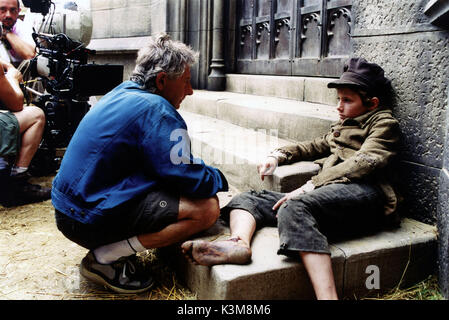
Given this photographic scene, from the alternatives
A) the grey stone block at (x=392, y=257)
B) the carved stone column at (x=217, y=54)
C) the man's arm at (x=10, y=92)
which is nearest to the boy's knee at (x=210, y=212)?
the grey stone block at (x=392, y=257)

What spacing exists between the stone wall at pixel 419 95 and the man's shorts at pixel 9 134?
2.66 metres

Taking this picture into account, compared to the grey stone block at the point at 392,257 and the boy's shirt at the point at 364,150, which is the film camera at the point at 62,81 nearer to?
the boy's shirt at the point at 364,150

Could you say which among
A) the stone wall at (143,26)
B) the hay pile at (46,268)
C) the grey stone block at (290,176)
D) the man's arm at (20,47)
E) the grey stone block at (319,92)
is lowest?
the hay pile at (46,268)

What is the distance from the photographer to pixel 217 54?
5648 millimetres

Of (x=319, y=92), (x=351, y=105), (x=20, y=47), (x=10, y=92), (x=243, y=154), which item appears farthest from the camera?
(x=20, y=47)

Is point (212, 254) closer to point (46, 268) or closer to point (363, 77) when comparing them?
point (46, 268)

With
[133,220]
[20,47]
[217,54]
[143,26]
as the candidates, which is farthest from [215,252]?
[143,26]

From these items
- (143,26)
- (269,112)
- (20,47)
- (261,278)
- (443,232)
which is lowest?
(261,278)

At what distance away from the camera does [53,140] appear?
418 cm

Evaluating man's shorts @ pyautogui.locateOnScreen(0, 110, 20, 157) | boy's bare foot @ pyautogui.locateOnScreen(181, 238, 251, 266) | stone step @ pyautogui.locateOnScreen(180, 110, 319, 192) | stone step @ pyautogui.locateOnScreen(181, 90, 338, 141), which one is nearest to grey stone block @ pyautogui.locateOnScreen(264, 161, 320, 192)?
stone step @ pyautogui.locateOnScreen(180, 110, 319, 192)

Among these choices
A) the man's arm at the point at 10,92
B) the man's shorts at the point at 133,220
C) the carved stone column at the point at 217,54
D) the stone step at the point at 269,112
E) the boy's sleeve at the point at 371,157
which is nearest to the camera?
the man's shorts at the point at 133,220

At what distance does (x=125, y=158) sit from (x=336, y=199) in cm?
100

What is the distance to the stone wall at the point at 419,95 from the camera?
7.38 feet

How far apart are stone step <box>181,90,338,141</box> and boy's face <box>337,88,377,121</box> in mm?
557
